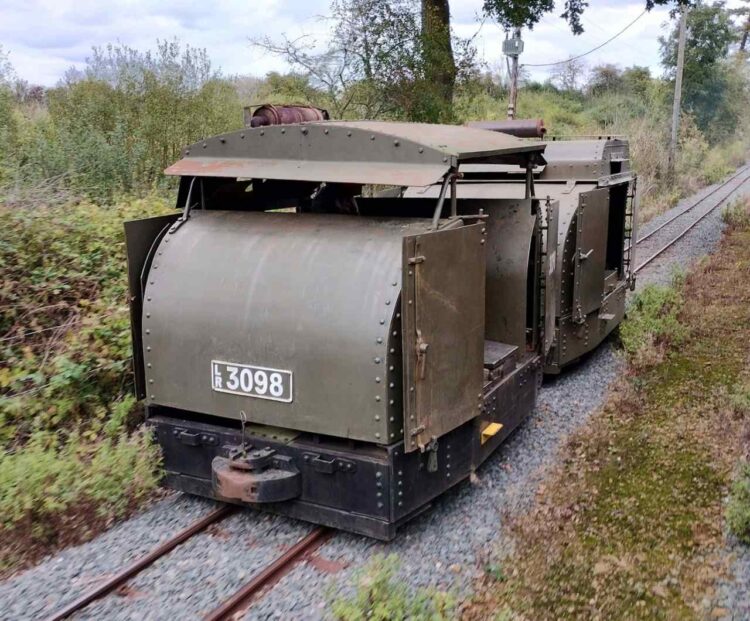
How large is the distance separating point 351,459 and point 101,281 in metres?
3.81

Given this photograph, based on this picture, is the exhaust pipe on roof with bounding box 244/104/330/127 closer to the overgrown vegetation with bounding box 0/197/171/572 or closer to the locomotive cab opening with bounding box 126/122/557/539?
the locomotive cab opening with bounding box 126/122/557/539

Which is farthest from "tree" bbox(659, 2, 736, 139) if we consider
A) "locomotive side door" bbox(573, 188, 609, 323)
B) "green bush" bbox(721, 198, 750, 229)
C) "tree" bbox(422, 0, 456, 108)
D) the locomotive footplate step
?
the locomotive footplate step

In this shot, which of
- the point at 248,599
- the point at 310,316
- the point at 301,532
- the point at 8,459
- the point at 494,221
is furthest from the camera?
the point at 494,221

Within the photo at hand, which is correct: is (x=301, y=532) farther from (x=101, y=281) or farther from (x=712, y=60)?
(x=712, y=60)

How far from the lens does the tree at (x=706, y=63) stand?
3619 centimetres

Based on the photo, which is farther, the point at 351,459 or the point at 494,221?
the point at 494,221

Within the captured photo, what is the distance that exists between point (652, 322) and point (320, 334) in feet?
19.6

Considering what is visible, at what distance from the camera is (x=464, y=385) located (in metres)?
4.77

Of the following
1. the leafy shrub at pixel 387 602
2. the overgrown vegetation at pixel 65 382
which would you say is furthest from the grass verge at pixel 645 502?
the overgrown vegetation at pixel 65 382

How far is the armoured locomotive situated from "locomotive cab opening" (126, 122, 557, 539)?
0.01 meters

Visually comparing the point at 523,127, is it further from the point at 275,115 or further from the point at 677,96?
the point at 677,96

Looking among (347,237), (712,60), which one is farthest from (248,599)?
(712,60)

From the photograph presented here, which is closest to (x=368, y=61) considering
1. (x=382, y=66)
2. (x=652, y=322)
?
(x=382, y=66)

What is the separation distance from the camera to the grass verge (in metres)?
4.11
